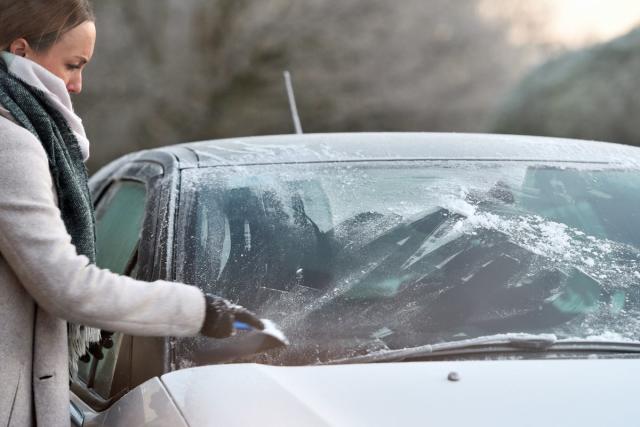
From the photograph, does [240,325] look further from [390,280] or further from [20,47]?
[20,47]

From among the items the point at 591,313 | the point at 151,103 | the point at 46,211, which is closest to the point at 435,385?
the point at 591,313

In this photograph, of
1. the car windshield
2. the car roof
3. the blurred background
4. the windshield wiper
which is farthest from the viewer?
the blurred background

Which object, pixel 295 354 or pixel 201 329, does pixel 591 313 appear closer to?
pixel 295 354

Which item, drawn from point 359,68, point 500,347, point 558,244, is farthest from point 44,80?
point 359,68

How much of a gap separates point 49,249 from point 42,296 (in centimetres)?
8

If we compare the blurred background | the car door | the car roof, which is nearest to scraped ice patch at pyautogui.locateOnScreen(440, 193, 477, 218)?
the car roof

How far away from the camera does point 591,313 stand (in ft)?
6.50

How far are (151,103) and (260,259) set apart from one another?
9621mm

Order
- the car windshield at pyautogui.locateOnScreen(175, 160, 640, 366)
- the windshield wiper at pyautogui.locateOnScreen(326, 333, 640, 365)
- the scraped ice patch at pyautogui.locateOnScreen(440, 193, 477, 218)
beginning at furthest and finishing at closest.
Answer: the scraped ice patch at pyautogui.locateOnScreen(440, 193, 477, 218)
the car windshield at pyautogui.locateOnScreen(175, 160, 640, 366)
the windshield wiper at pyautogui.locateOnScreen(326, 333, 640, 365)

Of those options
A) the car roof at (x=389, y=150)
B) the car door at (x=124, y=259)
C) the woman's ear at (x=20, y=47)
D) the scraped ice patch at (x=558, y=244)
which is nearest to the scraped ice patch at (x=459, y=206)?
the scraped ice patch at (x=558, y=244)

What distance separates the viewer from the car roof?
2408 millimetres

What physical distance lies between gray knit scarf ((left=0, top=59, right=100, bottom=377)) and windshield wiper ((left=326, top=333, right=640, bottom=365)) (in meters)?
0.51

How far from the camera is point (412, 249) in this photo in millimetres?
2129

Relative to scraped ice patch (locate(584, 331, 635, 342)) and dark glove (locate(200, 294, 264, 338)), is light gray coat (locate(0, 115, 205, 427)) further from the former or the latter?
scraped ice patch (locate(584, 331, 635, 342))
